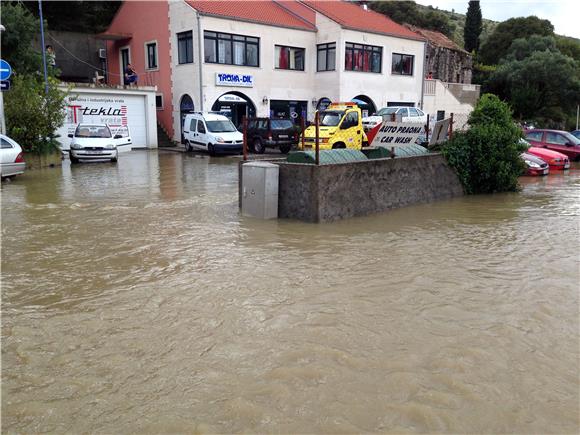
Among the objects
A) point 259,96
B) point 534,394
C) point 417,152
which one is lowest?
point 534,394

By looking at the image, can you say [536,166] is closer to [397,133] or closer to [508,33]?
[397,133]

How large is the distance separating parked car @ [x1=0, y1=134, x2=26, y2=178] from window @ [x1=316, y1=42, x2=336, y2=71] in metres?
21.1

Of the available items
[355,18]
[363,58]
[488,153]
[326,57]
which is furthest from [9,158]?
[355,18]

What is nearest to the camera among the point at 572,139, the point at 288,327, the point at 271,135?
the point at 288,327

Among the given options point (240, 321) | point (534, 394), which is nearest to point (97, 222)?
point (240, 321)

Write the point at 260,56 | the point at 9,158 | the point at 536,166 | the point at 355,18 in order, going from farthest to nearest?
the point at 355,18, the point at 260,56, the point at 536,166, the point at 9,158

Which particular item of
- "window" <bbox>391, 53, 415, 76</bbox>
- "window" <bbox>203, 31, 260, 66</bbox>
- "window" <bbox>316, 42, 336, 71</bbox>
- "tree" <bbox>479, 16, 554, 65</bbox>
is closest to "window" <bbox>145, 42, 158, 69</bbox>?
"window" <bbox>203, 31, 260, 66</bbox>

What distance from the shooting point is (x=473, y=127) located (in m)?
13.9

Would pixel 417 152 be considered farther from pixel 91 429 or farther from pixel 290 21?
pixel 290 21

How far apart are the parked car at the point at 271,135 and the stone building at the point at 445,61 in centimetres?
2455

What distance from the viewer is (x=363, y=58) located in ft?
111

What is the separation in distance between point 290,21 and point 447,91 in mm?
13364

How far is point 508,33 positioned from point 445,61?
1565cm

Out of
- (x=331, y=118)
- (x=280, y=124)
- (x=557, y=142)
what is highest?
(x=331, y=118)
